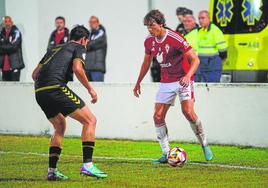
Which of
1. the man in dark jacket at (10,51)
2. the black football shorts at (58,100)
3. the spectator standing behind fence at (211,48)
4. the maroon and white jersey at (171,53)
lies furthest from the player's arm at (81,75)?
the man in dark jacket at (10,51)

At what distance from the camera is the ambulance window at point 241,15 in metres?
19.2

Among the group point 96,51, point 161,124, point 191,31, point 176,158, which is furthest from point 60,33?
point 176,158

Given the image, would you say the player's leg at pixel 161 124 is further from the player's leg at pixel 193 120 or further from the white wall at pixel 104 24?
the white wall at pixel 104 24

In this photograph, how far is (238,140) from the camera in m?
15.0

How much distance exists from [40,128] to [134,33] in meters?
9.16

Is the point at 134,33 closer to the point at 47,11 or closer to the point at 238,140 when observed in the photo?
the point at 47,11


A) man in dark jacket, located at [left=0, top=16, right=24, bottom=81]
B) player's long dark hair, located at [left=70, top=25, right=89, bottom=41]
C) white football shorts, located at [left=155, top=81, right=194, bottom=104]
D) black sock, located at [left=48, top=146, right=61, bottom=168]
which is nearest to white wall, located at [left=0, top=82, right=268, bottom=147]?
white football shorts, located at [left=155, top=81, right=194, bottom=104]

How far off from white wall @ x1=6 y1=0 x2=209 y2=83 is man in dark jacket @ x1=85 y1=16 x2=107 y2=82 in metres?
5.50

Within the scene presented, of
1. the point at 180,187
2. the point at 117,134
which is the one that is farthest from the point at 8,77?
the point at 180,187

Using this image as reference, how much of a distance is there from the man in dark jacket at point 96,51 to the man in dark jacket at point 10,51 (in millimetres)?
1883

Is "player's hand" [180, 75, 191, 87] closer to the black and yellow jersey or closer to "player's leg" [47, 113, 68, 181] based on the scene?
the black and yellow jersey

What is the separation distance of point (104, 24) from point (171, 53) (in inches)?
554

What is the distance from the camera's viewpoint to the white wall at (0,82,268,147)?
14906 mm

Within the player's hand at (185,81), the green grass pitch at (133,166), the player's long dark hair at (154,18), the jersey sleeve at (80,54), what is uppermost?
the player's long dark hair at (154,18)
